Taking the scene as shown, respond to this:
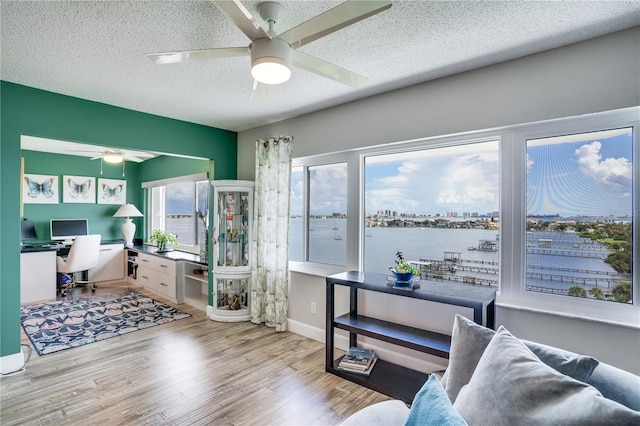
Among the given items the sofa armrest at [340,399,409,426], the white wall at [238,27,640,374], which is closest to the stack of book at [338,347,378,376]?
the white wall at [238,27,640,374]

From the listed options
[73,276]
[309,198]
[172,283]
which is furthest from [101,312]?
[309,198]

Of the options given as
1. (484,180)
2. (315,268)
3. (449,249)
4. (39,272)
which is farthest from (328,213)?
(39,272)

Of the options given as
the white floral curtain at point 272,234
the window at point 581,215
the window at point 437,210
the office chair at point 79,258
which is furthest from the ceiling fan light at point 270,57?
the office chair at point 79,258

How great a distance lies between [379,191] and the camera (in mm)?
3230

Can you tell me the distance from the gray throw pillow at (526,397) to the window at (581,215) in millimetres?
1486

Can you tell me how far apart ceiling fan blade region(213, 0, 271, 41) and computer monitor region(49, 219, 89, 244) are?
6180mm

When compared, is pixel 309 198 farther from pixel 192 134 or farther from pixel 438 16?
pixel 438 16

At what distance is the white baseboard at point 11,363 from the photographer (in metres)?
2.70

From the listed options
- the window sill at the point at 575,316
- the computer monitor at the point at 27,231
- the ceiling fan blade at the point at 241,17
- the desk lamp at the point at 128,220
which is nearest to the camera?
the ceiling fan blade at the point at 241,17

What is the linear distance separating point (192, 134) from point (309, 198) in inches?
68.1

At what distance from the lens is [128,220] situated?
6.50 metres

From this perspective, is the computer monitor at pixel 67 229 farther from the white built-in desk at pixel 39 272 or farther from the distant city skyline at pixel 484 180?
the distant city skyline at pixel 484 180

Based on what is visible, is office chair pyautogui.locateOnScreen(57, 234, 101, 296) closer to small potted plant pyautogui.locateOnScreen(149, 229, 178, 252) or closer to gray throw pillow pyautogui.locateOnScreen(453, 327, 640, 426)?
small potted plant pyautogui.locateOnScreen(149, 229, 178, 252)

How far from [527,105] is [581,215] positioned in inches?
33.3
